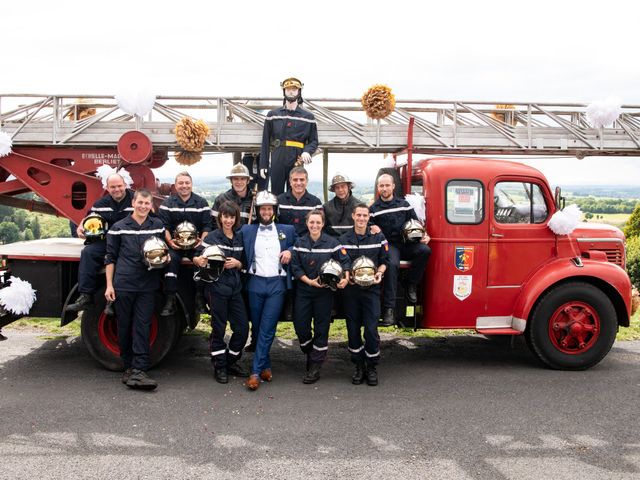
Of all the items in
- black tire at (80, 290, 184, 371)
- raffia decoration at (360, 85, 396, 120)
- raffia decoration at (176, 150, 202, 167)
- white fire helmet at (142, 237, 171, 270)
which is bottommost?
black tire at (80, 290, 184, 371)

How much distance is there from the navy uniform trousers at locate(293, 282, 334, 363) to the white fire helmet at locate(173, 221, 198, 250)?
1128 millimetres

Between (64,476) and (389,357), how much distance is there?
3938 millimetres

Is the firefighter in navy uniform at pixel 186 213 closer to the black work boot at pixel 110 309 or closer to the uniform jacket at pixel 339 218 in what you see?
the black work boot at pixel 110 309

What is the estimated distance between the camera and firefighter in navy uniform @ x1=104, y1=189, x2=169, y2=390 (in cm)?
544

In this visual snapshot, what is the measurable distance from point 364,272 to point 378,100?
3768 mm

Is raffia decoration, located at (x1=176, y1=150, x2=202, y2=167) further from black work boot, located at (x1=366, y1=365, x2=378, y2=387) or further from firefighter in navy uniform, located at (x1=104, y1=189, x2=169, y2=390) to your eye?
black work boot, located at (x1=366, y1=365, x2=378, y2=387)

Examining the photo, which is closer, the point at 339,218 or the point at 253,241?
the point at 253,241

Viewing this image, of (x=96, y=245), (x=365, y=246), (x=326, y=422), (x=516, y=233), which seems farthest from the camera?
(x=516, y=233)

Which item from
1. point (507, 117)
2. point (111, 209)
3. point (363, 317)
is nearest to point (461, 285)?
point (363, 317)

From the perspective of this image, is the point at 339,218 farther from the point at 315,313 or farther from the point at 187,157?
the point at 187,157

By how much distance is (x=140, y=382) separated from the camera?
17.8ft

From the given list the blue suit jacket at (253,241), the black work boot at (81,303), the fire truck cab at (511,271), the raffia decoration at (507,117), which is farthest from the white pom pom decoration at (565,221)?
the black work boot at (81,303)

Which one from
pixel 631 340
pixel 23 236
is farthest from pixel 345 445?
pixel 23 236

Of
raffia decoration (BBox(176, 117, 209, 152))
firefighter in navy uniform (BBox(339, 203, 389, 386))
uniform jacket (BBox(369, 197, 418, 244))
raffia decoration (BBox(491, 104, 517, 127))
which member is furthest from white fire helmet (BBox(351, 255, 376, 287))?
raffia decoration (BBox(491, 104, 517, 127))
